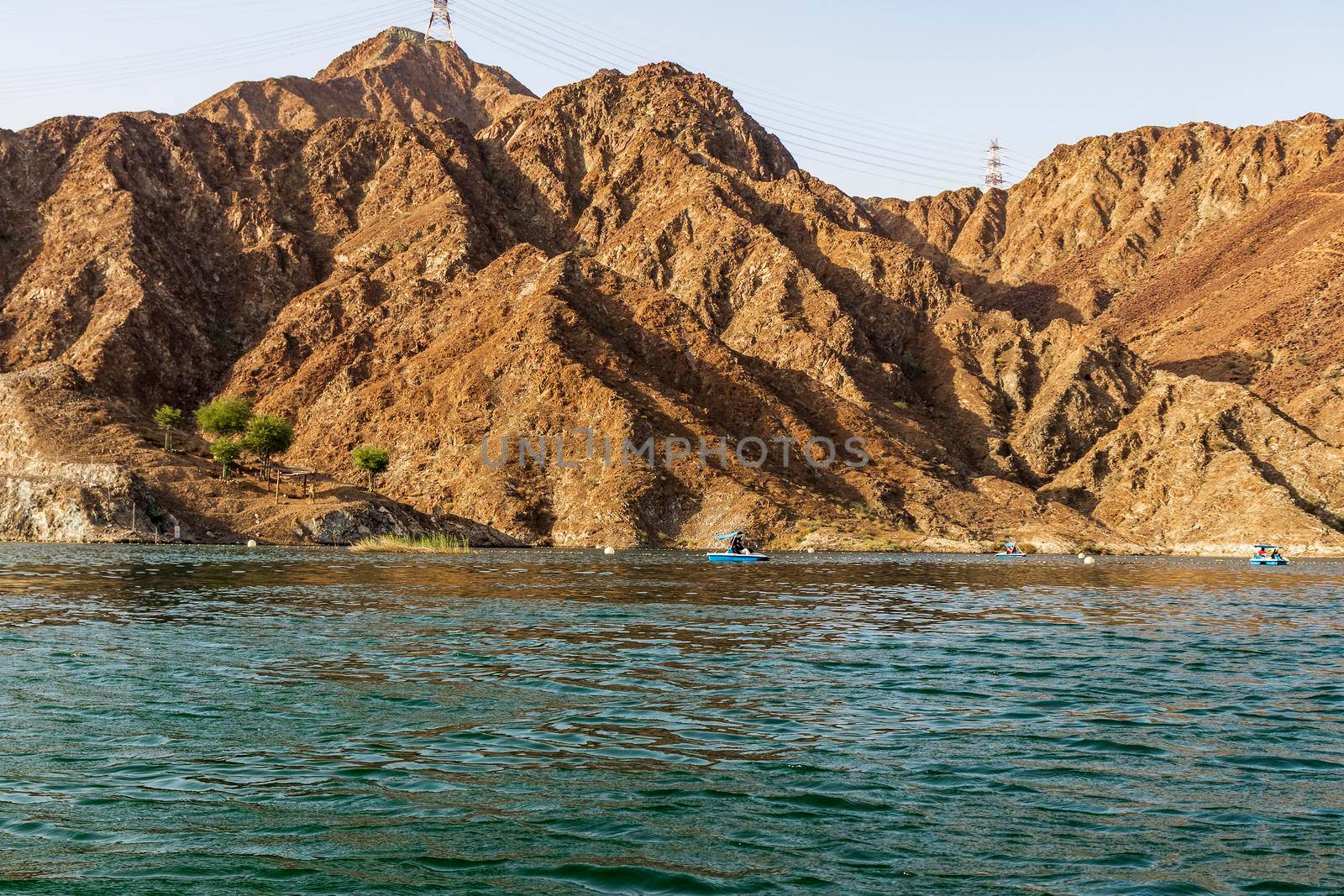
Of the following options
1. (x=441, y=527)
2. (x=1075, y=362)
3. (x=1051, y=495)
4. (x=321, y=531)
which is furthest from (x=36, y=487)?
(x=1075, y=362)

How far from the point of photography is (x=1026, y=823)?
14922 millimetres

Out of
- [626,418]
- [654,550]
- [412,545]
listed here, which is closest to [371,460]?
[412,545]

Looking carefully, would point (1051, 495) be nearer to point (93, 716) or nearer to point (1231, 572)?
point (1231, 572)

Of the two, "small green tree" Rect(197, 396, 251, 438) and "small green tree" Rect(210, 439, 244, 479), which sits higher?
"small green tree" Rect(197, 396, 251, 438)

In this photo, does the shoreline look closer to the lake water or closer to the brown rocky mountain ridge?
the brown rocky mountain ridge

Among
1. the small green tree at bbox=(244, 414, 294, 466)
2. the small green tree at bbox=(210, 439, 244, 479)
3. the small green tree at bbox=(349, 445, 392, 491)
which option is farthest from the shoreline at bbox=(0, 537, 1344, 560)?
the small green tree at bbox=(349, 445, 392, 491)

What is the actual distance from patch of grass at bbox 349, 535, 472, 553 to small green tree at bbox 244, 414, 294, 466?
23.2 m

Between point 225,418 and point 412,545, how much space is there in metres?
44.5

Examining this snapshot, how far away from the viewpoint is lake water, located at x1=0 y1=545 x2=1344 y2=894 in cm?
1301

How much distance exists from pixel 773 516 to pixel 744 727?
382 ft

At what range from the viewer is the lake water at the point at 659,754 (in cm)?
1301

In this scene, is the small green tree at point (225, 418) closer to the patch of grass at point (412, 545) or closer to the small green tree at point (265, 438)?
the small green tree at point (265, 438)

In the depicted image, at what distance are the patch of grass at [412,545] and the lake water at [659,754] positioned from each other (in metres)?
67.5

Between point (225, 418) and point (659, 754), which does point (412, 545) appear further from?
point (659, 754)
